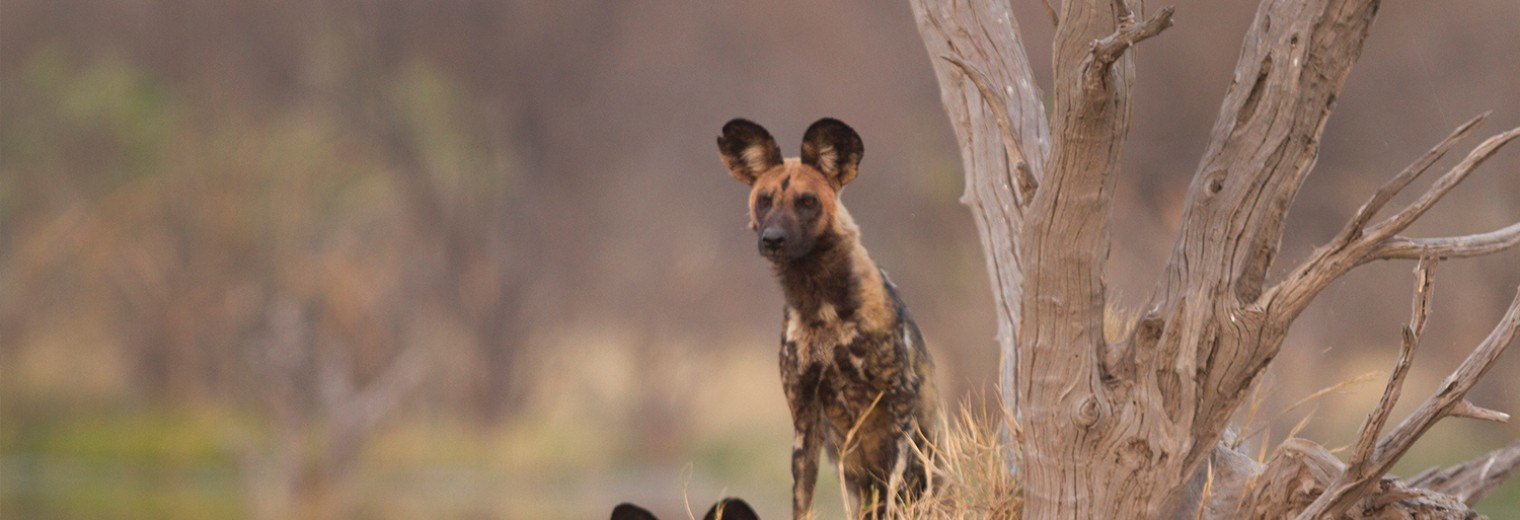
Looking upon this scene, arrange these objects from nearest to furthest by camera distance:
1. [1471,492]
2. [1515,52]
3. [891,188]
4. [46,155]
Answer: [1471,492]
[1515,52]
[891,188]
[46,155]

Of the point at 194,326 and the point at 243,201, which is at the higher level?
the point at 243,201

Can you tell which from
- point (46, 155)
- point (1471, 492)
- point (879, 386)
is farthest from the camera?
point (46, 155)

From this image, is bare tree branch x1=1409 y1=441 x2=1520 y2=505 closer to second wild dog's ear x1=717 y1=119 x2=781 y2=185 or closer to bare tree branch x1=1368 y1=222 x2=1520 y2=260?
bare tree branch x1=1368 y1=222 x2=1520 y2=260

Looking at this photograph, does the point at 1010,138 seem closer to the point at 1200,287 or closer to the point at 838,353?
the point at 1200,287

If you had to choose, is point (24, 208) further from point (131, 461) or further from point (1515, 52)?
point (1515, 52)

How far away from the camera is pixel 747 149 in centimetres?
241

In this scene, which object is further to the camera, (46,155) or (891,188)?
(46,155)

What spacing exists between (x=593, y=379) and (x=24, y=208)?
3743mm

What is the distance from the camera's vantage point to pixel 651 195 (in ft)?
29.3

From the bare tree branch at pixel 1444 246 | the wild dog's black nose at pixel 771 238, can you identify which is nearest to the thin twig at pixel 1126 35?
the bare tree branch at pixel 1444 246

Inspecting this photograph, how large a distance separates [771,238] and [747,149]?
8.7 inches

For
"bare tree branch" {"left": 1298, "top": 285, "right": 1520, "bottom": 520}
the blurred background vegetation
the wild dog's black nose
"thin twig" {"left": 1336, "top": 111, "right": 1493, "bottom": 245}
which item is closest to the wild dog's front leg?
the wild dog's black nose

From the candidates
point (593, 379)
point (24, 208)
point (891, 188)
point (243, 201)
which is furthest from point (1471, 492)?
point (24, 208)

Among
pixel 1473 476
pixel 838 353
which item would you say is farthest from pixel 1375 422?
pixel 838 353
